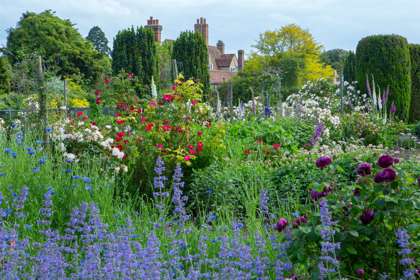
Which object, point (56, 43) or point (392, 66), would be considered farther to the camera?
point (56, 43)

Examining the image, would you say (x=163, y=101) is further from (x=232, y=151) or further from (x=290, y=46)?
(x=290, y=46)

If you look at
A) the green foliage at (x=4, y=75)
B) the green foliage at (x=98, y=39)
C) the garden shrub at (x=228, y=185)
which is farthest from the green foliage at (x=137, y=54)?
the green foliage at (x=98, y=39)

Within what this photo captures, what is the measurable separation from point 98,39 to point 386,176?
4647cm

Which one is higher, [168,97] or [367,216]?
[168,97]

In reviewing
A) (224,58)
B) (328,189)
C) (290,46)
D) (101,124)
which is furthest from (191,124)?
(224,58)

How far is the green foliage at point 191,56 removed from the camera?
2292cm

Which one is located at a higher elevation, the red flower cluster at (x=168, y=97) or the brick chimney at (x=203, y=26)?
the brick chimney at (x=203, y=26)

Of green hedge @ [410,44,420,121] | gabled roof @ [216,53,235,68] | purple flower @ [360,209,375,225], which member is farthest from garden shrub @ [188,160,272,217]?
gabled roof @ [216,53,235,68]

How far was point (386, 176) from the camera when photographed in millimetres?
2738

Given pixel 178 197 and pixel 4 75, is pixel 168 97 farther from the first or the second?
pixel 4 75

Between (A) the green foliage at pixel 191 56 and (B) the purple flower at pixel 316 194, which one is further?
(A) the green foliage at pixel 191 56

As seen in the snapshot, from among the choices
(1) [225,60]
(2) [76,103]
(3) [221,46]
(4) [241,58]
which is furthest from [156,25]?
(2) [76,103]

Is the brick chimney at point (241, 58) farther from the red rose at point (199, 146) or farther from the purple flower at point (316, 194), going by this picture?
the purple flower at point (316, 194)

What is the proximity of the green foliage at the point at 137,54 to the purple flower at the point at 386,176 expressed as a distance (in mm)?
19744
